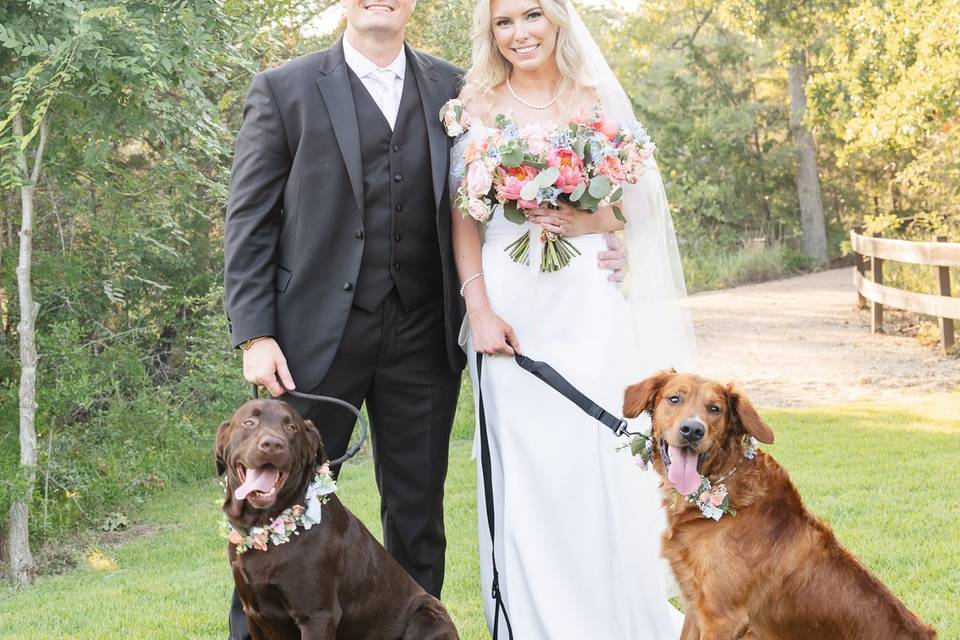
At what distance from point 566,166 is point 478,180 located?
325mm

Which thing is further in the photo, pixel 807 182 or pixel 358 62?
pixel 807 182

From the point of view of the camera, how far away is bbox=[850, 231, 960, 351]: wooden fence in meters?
11.3

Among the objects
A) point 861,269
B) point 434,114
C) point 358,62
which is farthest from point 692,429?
point 861,269

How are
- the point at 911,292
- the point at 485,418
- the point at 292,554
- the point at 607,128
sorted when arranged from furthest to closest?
the point at 911,292, the point at 485,418, the point at 607,128, the point at 292,554

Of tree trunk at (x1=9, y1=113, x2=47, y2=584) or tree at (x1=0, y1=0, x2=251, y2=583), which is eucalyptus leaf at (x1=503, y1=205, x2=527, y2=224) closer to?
tree at (x1=0, y1=0, x2=251, y2=583)

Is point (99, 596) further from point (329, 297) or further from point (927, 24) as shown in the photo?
point (927, 24)

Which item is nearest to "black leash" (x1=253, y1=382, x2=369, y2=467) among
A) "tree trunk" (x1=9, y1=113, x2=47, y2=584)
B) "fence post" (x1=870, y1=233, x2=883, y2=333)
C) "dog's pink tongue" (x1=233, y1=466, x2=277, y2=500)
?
"dog's pink tongue" (x1=233, y1=466, x2=277, y2=500)

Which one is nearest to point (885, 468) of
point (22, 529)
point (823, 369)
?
point (823, 369)

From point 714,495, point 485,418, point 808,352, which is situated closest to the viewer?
point 714,495

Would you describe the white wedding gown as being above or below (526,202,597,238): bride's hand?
below

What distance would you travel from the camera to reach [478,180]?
3.97 metres

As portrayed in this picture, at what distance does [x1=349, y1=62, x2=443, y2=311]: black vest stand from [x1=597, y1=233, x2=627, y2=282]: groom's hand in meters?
0.69

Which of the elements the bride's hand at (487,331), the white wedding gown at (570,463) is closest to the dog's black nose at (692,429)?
the white wedding gown at (570,463)

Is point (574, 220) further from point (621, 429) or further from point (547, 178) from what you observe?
point (621, 429)
